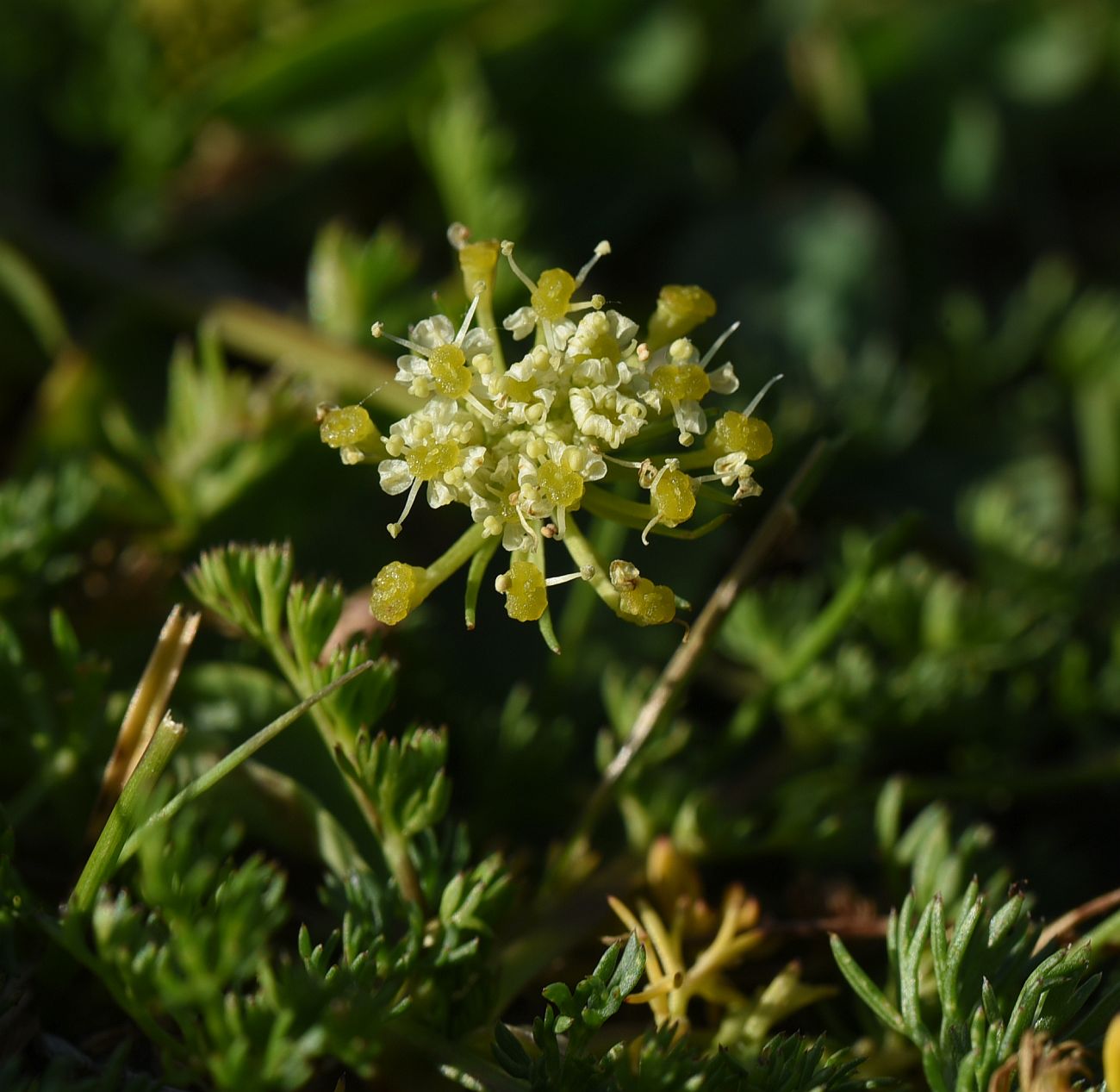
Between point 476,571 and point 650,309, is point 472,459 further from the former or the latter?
point 650,309

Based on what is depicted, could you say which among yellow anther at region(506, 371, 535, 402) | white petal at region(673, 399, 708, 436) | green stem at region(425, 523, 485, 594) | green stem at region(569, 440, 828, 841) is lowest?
green stem at region(569, 440, 828, 841)

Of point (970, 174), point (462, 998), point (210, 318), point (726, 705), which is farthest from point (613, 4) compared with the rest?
point (462, 998)

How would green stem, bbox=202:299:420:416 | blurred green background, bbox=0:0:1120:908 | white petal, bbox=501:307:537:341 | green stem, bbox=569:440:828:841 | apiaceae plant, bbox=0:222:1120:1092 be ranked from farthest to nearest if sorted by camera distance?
green stem, bbox=202:299:420:416 < blurred green background, bbox=0:0:1120:908 < green stem, bbox=569:440:828:841 < white petal, bbox=501:307:537:341 < apiaceae plant, bbox=0:222:1120:1092

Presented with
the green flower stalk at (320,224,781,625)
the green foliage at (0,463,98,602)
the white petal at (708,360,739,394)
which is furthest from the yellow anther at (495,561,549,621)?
the green foliage at (0,463,98,602)

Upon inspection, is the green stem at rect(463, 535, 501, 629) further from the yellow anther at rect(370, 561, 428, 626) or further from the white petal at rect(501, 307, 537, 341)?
the white petal at rect(501, 307, 537, 341)

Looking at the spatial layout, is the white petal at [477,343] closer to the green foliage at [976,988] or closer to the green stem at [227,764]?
the green stem at [227,764]

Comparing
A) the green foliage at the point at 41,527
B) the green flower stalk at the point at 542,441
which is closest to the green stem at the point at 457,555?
the green flower stalk at the point at 542,441

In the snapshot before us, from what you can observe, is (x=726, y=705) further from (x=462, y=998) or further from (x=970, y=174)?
(x=970, y=174)
